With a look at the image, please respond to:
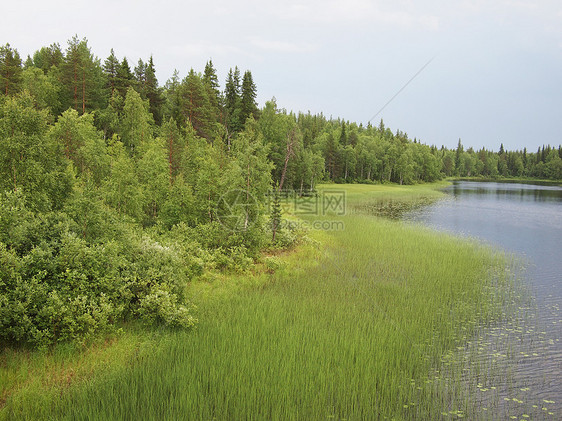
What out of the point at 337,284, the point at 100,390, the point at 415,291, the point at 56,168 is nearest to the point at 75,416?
the point at 100,390

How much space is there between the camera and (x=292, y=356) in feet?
35.9

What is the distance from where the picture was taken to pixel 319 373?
10203 mm

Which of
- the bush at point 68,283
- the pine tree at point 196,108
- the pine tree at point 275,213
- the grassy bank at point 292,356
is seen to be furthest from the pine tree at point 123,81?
the bush at point 68,283

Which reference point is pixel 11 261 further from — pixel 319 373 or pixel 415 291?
pixel 415 291

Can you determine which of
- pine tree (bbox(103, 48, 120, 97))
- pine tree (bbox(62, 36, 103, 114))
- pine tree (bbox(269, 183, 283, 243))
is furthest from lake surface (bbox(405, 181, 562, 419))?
pine tree (bbox(103, 48, 120, 97))

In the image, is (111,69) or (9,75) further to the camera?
(111,69)

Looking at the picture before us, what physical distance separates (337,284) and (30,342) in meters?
13.6

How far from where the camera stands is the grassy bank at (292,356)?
28.6 ft

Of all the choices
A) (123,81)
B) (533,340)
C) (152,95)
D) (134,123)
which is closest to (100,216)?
(533,340)

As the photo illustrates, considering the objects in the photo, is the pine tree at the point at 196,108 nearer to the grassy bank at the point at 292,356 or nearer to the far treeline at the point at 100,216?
the far treeline at the point at 100,216

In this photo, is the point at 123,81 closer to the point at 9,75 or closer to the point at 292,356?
the point at 9,75

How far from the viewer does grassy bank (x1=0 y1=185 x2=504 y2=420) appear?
28.6ft

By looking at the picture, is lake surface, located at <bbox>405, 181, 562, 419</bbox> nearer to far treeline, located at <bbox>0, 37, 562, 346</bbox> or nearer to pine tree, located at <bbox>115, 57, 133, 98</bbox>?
far treeline, located at <bbox>0, 37, 562, 346</bbox>

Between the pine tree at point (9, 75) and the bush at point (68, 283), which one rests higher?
the pine tree at point (9, 75)
